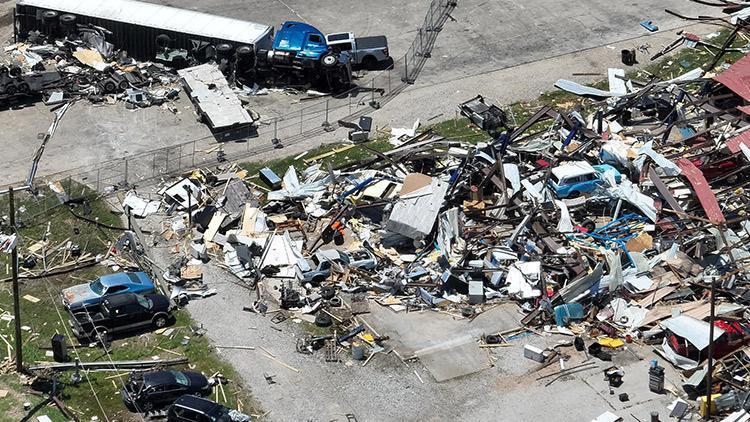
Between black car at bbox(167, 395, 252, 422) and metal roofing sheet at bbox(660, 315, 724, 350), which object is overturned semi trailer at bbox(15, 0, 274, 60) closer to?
black car at bbox(167, 395, 252, 422)

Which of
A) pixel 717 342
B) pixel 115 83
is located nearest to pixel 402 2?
pixel 115 83

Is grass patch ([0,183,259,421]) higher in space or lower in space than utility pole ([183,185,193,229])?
lower

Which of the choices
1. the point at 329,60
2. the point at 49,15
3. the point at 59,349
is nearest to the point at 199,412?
the point at 59,349

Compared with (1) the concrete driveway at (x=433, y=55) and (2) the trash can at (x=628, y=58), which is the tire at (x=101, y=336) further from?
(2) the trash can at (x=628, y=58)

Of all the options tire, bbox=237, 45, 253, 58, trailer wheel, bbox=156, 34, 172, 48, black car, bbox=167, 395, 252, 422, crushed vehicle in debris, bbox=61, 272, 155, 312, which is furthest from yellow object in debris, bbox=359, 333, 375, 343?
trailer wheel, bbox=156, 34, 172, 48

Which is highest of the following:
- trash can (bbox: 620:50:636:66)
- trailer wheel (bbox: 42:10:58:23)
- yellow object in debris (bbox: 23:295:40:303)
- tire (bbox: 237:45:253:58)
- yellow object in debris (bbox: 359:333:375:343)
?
trash can (bbox: 620:50:636:66)

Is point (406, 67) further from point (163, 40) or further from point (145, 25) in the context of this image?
point (145, 25)

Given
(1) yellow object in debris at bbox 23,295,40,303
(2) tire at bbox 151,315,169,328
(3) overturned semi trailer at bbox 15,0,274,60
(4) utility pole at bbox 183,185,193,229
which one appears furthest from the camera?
(3) overturned semi trailer at bbox 15,0,274,60
